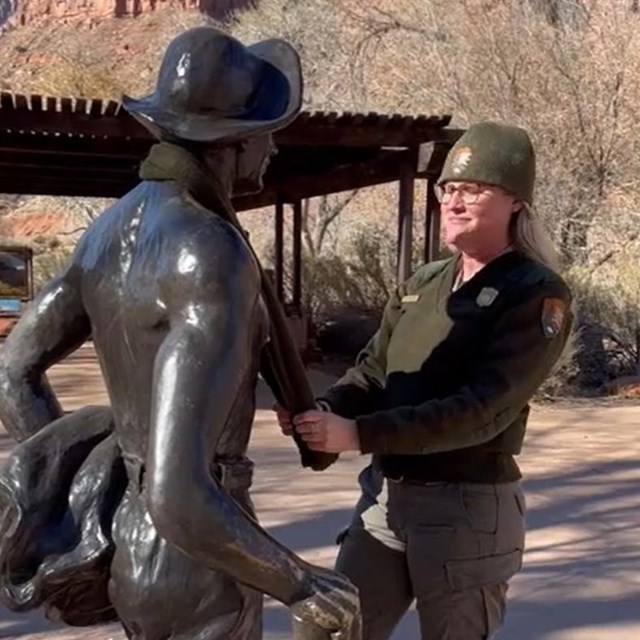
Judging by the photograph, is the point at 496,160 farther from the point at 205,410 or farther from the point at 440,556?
the point at 205,410

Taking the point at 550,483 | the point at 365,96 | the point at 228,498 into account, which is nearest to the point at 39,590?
the point at 228,498

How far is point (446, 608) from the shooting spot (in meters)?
2.53

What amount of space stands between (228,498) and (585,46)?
18912mm

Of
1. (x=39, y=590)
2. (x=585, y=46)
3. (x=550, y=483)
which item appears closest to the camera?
(x=39, y=590)

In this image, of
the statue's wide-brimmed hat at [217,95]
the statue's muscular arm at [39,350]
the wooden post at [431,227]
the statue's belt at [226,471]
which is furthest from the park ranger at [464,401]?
the wooden post at [431,227]

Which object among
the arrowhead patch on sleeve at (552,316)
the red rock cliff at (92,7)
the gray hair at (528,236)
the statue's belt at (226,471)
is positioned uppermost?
the red rock cliff at (92,7)

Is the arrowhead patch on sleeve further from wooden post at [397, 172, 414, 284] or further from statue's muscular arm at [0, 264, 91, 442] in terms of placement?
wooden post at [397, 172, 414, 284]

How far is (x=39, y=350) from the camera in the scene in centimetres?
188

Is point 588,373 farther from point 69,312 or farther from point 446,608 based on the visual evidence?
point 69,312

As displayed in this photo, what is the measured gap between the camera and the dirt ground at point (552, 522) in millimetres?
4777

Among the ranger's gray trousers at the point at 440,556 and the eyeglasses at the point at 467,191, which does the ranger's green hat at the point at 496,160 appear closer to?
the eyeglasses at the point at 467,191

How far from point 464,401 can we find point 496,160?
54 centimetres

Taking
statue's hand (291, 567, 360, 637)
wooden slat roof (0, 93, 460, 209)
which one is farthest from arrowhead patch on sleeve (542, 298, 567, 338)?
wooden slat roof (0, 93, 460, 209)

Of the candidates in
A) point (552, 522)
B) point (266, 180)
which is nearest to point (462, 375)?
point (552, 522)
